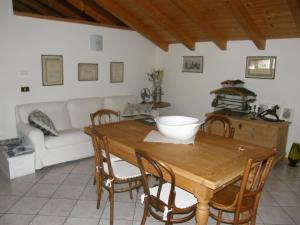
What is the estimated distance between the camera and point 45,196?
2.96 m

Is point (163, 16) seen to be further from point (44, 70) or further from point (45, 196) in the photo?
point (45, 196)

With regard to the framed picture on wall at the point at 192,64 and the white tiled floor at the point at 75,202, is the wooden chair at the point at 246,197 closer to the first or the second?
the white tiled floor at the point at 75,202

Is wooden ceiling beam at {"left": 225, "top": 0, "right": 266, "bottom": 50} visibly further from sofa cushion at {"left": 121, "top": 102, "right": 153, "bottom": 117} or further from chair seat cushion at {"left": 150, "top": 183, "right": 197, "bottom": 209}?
chair seat cushion at {"left": 150, "top": 183, "right": 197, "bottom": 209}

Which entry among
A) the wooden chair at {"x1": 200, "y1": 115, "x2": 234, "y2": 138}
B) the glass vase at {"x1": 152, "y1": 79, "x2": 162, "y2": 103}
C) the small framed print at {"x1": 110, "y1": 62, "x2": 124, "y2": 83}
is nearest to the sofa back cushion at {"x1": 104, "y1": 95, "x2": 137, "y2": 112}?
the small framed print at {"x1": 110, "y1": 62, "x2": 124, "y2": 83}

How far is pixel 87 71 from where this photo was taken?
15.7 ft

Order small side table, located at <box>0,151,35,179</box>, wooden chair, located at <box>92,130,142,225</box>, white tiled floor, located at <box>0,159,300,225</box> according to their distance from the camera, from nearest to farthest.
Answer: wooden chair, located at <box>92,130,142,225</box>
white tiled floor, located at <box>0,159,300,225</box>
small side table, located at <box>0,151,35,179</box>

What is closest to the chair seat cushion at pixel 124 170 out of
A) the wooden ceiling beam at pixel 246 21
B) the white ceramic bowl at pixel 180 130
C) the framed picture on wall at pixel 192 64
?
the white ceramic bowl at pixel 180 130

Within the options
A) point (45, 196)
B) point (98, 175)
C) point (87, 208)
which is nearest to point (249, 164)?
point (98, 175)

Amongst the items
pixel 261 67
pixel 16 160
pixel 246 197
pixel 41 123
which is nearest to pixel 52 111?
pixel 41 123

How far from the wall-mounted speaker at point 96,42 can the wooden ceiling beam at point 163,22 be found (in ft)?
3.37

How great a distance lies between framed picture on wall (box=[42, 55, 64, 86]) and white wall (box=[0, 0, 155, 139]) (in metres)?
0.07

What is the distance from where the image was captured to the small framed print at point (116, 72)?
5.15 m

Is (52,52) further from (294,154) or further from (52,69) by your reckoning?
(294,154)

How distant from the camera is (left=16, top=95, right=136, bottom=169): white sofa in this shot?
3600 mm
